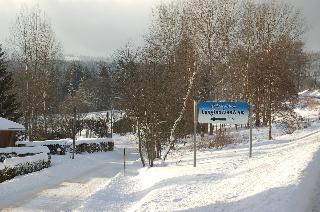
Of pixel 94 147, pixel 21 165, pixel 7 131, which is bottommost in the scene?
pixel 21 165

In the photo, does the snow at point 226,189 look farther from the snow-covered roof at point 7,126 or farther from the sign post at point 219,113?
the snow-covered roof at point 7,126

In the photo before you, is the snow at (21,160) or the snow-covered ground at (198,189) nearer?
the snow-covered ground at (198,189)

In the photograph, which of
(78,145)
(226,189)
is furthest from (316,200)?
(78,145)

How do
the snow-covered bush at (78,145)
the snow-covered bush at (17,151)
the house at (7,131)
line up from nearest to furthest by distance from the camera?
the snow-covered bush at (17,151), the house at (7,131), the snow-covered bush at (78,145)

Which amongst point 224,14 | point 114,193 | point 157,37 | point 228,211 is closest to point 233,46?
point 224,14

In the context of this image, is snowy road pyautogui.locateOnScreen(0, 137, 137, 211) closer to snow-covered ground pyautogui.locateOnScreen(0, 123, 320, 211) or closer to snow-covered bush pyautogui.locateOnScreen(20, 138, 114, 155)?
Answer: snow-covered ground pyautogui.locateOnScreen(0, 123, 320, 211)

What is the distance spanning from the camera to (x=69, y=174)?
25.9 meters

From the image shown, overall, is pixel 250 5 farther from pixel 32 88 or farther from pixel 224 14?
pixel 32 88

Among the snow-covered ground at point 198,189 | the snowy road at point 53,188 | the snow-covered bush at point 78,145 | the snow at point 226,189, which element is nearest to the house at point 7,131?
the snow-covered bush at point 78,145

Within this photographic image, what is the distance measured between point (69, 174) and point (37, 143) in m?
16.7

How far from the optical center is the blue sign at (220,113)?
19.2m

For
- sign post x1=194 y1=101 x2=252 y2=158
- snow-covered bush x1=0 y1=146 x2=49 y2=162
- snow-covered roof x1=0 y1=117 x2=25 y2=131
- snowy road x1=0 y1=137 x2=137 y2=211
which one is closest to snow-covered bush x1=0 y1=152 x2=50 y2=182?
snowy road x1=0 y1=137 x2=137 y2=211

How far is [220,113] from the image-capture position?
19.3 m

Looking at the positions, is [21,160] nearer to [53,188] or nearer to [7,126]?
[53,188]
